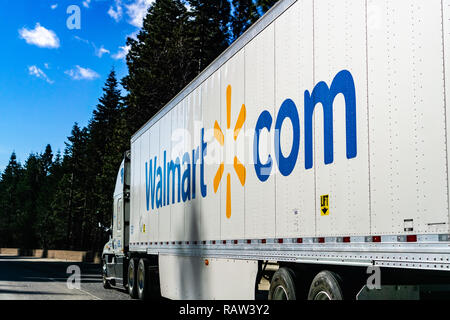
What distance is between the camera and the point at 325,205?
21.9ft

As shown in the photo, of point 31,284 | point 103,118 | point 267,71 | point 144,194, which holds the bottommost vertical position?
point 31,284

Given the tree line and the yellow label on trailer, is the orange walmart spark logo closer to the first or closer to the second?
the yellow label on trailer

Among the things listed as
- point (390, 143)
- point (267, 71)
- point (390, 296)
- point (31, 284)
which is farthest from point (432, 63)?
point (31, 284)

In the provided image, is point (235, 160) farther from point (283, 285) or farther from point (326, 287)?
point (326, 287)

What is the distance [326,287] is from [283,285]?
3.70 ft

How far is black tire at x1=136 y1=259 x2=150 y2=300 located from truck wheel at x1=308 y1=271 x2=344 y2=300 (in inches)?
338

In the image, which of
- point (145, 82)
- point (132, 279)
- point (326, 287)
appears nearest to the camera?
point (326, 287)

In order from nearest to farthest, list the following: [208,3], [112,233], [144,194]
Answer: [144,194] < [112,233] < [208,3]

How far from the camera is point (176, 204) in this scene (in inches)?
507

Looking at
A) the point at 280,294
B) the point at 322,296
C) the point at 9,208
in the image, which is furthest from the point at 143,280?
the point at 9,208

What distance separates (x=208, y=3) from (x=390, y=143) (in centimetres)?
3686

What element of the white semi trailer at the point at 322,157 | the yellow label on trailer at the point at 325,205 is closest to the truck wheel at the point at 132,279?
the white semi trailer at the point at 322,157

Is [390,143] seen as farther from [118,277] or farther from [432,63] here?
[118,277]

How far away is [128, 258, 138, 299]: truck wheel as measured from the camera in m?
16.0
